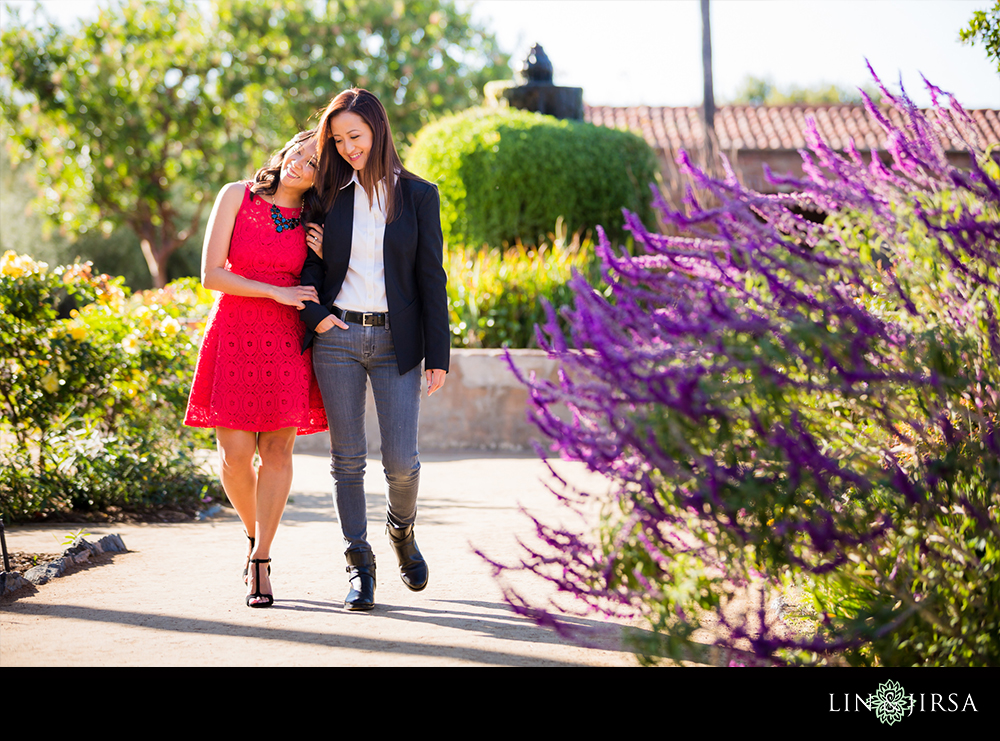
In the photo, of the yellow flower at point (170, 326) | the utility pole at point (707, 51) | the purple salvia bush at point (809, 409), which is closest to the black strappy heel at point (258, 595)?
the purple salvia bush at point (809, 409)

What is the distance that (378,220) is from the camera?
141 inches

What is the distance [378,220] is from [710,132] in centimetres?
1288

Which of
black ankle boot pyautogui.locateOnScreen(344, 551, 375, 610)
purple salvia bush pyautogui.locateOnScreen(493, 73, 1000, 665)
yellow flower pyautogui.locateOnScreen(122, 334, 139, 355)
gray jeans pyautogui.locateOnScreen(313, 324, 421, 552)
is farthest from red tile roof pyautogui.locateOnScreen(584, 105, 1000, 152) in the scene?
purple salvia bush pyautogui.locateOnScreen(493, 73, 1000, 665)

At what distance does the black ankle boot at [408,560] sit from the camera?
12.1 ft

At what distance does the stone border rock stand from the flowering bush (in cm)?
79

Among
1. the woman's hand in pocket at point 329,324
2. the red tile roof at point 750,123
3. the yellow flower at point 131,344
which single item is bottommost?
the yellow flower at point 131,344

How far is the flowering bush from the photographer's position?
5.01 metres

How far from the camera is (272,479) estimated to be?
368cm

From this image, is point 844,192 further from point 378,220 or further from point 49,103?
point 49,103

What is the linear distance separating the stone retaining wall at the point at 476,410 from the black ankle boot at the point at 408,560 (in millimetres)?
4063

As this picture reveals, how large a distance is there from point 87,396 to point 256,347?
7.19 ft
